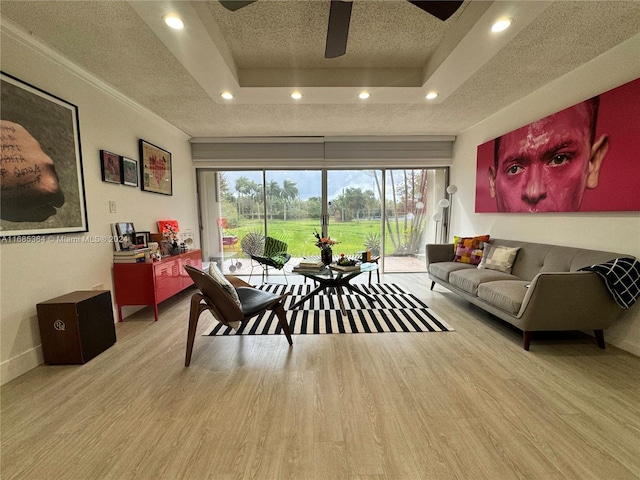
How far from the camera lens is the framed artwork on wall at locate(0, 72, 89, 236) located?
1807 millimetres

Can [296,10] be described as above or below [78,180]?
above

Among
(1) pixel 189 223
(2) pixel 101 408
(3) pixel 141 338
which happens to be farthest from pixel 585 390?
(1) pixel 189 223

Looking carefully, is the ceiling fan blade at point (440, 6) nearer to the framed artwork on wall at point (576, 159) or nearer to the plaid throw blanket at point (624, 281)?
the framed artwork on wall at point (576, 159)

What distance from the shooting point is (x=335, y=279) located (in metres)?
2.92

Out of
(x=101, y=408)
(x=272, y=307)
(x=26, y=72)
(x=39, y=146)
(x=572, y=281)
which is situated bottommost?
(x=101, y=408)

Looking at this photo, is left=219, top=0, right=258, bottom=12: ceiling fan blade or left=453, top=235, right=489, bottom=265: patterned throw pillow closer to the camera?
left=219, top=0, right=258, bottom=12: ceiling fan blade

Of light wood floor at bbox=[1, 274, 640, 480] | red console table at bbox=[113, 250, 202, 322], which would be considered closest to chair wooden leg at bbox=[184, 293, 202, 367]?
light wood floor at bbox=[1, 274, 640, 480]

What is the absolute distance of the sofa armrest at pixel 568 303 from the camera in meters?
2.00

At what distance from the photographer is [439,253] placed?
12.7 feet

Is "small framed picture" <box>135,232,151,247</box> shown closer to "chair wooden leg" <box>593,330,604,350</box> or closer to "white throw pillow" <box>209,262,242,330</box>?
"white throw pillow" <box>209,262,242,330</box>

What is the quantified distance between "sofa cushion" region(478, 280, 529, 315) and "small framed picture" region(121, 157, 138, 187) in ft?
13.5

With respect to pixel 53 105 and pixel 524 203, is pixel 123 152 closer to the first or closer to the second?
pixel 53 105

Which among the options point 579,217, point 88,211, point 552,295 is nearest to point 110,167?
point 88,211

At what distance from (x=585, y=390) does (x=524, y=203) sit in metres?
2.14
